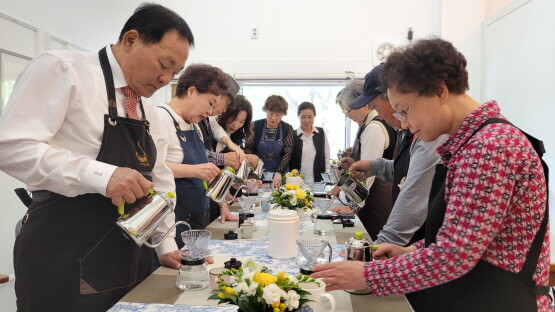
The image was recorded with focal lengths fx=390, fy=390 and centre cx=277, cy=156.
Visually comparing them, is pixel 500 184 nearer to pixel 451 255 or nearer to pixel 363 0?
pixel 451 255

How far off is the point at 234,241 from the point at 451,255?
1177mm

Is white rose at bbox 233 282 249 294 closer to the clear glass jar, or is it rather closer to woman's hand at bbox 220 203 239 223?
the clear glass jar

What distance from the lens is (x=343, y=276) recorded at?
1.13 metres

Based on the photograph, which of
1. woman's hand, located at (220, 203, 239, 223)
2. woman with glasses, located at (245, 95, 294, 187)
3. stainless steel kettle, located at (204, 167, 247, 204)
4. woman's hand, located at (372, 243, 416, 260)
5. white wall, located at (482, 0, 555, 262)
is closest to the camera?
woman's hand, located at (372, 243, 416, 260)

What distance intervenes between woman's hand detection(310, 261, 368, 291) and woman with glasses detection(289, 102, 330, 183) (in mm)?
3846

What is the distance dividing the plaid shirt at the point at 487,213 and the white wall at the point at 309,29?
5087 millimetres

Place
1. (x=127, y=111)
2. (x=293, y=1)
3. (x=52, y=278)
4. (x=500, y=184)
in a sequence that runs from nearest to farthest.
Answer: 1. (x=500, y=184)
2. (x=52, y=278)
3. (x=127, y=111)
4. (x=293, y=1)

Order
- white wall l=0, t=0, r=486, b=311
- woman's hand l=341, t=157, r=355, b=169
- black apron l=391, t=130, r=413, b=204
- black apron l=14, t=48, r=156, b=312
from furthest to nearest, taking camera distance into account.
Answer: white wall l=0, t=0, r=486, b=311 < woman's hand l=341, t=157, r=355, b=169 < black apron l=391, t=130, r=413, b=204 < black apron l=14, t=48, r=156, b=312

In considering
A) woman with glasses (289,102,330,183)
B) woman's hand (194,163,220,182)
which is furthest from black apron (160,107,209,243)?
woman with glasses (289,102,330,183)

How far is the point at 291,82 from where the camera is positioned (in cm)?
614

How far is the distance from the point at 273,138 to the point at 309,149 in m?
0.62

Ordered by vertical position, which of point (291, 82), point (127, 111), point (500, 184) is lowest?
point (500, 184)

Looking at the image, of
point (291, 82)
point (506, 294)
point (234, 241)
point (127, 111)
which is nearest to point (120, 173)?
point (127, 111)

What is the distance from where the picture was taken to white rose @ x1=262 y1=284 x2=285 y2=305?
85cm
